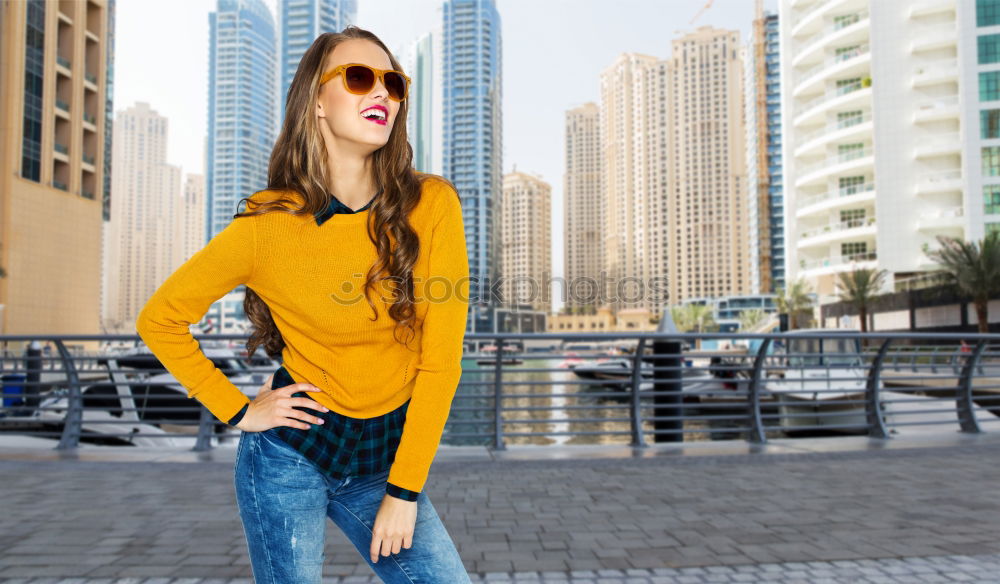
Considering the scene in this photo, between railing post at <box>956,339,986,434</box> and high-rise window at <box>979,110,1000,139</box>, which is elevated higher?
high-rise window at <box>979,110,1000,139</box>

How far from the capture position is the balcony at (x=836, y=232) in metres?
50.0

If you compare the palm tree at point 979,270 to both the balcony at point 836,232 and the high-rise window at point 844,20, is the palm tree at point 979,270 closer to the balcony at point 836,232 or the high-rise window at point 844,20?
the balcony at point 836,232

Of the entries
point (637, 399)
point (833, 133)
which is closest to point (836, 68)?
point (833, 133)

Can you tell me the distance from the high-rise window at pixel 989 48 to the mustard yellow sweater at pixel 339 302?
176ft

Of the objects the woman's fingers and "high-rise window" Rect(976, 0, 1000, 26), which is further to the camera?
"high-rise window" Rect(976, 0, 1000, 26)

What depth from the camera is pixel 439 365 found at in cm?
147

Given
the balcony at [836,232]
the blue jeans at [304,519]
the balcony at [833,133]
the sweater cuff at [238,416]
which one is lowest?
the blue jeans at [304,519]

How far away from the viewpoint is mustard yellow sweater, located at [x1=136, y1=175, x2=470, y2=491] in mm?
1505

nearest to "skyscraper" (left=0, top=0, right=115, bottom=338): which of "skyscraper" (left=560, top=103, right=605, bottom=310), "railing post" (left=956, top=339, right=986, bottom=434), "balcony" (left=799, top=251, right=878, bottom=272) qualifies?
"railing post" (left=956, top=339, right=986, bottom=434)

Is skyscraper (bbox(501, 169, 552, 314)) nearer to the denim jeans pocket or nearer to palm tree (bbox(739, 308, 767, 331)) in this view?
palm tree (bbox(739, 308, 767, 331))

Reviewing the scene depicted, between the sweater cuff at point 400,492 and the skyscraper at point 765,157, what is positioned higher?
the skyscraper at point 765,157

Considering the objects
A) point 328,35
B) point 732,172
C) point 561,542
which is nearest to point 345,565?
point 561,542

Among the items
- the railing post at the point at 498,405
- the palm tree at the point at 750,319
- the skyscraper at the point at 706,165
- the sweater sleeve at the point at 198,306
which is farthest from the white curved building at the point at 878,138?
Answer: the skyscraper at the point at 706,165

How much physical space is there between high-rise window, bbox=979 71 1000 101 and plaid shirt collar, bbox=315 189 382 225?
175 ft
